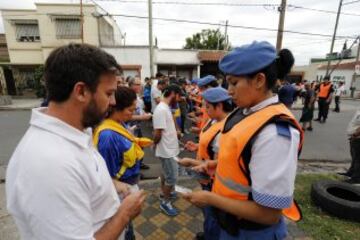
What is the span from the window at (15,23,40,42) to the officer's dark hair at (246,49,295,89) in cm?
2228

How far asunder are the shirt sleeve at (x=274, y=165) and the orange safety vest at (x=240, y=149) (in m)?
0.05

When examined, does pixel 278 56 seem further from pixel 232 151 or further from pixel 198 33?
pixel 198 33

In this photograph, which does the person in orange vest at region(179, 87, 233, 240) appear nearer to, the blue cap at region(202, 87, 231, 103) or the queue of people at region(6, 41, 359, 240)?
the blue cap at region(202, 87, 231, 103)

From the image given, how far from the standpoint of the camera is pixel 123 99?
2.24 m

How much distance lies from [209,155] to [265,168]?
126 cm

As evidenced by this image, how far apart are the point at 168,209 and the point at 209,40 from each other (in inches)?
1498

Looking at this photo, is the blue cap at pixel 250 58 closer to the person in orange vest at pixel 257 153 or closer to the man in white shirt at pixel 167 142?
the person in orange vest at pixel 257 153

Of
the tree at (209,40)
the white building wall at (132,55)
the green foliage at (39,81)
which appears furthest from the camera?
the tree at (209,40)

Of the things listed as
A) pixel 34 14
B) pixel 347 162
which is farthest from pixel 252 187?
pixel 34 14

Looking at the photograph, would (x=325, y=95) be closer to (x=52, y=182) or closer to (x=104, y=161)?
(x=104, y=161)

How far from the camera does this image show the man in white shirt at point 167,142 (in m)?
3.29

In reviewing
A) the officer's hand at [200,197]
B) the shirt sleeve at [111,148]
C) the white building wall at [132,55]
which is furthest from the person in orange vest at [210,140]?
the white building wall at [132,55]

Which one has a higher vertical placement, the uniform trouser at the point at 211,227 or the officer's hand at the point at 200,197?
the officer's hand at the point at 200,197

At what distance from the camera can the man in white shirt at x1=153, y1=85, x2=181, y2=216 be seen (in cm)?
329
